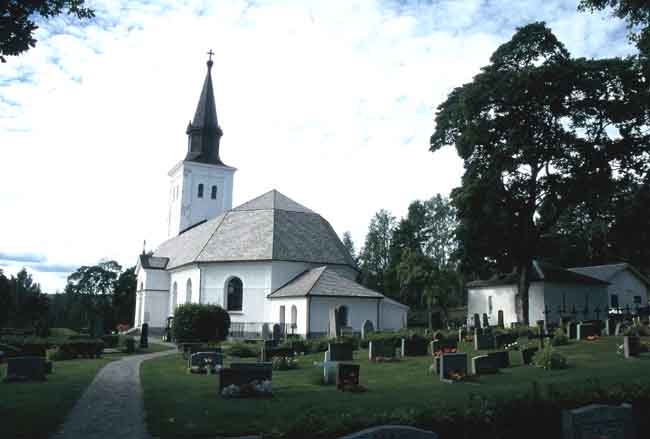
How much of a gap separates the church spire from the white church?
9.12 meters

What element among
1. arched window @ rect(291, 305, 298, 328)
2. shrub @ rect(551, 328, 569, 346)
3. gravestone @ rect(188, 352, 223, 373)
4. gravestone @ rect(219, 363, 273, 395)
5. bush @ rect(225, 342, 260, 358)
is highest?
arched window @ rect(291, 305, 298, 328)

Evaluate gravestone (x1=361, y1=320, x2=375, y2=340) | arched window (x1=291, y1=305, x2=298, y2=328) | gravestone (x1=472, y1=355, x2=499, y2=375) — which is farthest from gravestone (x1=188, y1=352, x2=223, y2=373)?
arched window (x1=291, y1=305, x2=298, y2=328)

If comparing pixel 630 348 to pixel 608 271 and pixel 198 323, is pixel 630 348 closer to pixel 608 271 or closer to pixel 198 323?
pixel 198 323

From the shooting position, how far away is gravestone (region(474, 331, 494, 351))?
21969 millimetres

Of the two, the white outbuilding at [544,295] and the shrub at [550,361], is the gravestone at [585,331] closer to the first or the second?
the shrub at [550,361]

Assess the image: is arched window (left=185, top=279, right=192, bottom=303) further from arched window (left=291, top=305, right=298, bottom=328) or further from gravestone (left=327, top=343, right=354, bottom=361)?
gravestone (left=327, top=343, right=354, bottom=361)

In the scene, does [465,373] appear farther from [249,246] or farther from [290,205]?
[290,205]

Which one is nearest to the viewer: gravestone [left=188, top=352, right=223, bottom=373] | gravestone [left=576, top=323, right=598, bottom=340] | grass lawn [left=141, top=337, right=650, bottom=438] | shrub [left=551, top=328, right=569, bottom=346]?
grass lawn [left=141, top=337, right=650, bottom=438]

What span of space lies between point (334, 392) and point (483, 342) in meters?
10.5

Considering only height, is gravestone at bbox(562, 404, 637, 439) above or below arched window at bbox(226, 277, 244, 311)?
below

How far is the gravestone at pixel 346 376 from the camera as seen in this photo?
45.8 ft

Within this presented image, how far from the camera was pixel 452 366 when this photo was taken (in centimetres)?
1523

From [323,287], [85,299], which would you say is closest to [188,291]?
[323,287]

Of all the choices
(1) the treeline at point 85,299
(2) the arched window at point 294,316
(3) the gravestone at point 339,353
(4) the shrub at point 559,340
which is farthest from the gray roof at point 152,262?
(4) the shrub at point 559,340
